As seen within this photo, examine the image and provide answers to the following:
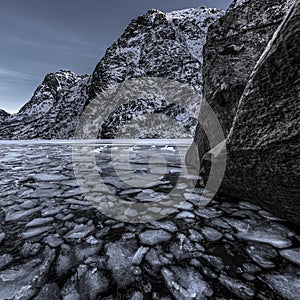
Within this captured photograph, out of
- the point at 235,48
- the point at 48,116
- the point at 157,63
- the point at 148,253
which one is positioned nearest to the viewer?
the point at 148,253

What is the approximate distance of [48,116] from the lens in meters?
99.0

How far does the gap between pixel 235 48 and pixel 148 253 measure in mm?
3466

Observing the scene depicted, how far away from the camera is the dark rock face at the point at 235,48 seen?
2855 mm

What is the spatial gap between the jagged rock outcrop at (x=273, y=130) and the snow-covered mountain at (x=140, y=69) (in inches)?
2584

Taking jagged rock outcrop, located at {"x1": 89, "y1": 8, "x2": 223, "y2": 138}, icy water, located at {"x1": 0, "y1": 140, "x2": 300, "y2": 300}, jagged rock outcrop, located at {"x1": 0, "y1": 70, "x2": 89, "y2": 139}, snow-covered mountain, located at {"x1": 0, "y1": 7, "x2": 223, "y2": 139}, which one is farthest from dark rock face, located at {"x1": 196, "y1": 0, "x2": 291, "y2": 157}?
jagged rock outcrop, located at {"x1": 0, "y1": 70, "x2": 89, "y2": 139}

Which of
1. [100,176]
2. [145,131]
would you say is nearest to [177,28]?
[145,131]

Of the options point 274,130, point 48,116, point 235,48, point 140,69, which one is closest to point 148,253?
point 274,130

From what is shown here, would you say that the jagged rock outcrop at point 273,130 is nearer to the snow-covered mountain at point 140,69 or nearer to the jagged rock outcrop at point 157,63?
the jagged rock outcrop at point 157,63

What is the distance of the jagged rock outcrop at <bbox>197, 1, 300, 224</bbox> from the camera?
4.53 feet

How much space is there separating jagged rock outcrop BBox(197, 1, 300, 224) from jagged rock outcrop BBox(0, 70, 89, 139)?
297ft

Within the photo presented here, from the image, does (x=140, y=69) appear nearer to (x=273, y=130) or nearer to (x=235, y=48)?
(x=235, y=48)

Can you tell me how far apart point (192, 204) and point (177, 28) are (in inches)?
4923

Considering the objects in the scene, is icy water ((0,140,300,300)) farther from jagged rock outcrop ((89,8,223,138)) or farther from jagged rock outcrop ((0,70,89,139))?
jagged rock outcrop ((0,70,89,139))

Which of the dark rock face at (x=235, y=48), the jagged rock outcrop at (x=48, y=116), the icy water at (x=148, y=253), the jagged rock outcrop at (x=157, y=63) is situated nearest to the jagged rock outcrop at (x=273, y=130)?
the icy water at (x=148, y=253)
